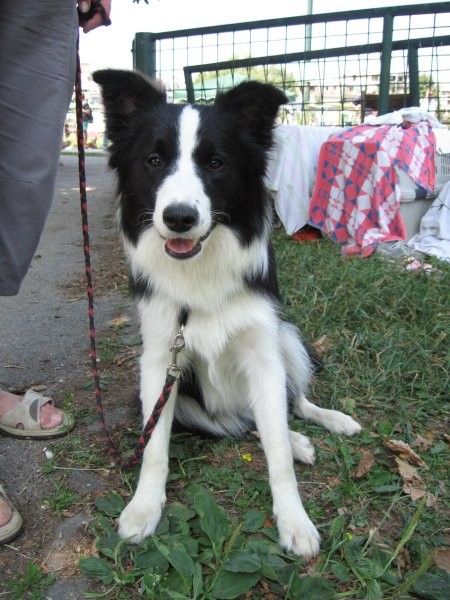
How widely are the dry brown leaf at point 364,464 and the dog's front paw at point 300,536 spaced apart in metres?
0.37

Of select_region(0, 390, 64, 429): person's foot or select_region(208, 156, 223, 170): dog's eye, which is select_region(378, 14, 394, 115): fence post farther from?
select_region(0, 390, 64, 429): person's foot

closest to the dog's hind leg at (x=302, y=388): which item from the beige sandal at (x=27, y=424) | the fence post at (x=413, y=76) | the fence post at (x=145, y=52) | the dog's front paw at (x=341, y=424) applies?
the dog's front paw at (x=341, y=424)

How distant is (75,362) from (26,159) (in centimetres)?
148

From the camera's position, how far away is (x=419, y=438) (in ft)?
7.78

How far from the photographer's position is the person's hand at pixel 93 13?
6.71 feet

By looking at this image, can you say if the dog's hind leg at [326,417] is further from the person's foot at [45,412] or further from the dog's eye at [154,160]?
the dog's eye at [154,160]

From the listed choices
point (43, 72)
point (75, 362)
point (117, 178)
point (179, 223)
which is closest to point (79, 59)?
point (43, 72)

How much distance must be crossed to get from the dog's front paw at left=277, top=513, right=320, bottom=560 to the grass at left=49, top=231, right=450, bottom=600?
35mm

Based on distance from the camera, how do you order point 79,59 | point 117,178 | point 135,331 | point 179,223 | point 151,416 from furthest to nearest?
1. point 135,331
2. point 117,178
3. point 79,59
4. point 151,416
5. point 179,223

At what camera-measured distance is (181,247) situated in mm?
1936

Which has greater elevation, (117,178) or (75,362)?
(117,178)

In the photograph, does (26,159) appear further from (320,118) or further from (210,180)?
(320,118)

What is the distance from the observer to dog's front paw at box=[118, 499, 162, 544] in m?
1.79

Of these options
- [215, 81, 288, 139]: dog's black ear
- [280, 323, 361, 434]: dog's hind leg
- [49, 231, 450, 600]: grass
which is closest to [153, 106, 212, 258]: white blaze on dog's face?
[215, 81, 288, 139]: dog's black ear
